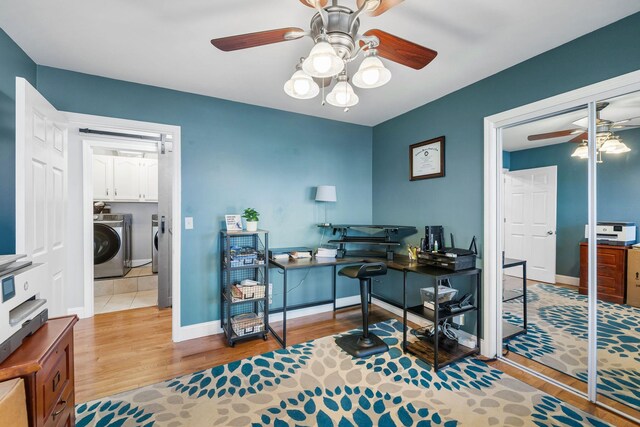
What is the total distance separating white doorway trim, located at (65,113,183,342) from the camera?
2500 millimetres

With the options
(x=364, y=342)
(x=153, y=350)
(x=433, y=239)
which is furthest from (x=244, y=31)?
(x=153, y=350)

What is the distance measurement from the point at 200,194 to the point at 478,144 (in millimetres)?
2739

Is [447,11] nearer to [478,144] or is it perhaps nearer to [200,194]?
[478,144]

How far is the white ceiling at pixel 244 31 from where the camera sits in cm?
164

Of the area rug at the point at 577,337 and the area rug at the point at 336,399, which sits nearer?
the area rug at the point at 336,399

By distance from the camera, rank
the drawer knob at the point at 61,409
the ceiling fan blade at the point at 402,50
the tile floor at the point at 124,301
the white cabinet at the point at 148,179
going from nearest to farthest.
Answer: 1. the drawer knob at the point at 61,409
2. the ceiling fan blade at the point at 402,50
3. the tile floor at the point at 124,301
4. the white cabinet at the point at 148,179

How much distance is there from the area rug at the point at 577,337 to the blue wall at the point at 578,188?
260 millimetres

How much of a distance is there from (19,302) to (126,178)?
4.56 meters

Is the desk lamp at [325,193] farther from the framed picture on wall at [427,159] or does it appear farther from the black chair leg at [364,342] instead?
the black chair leg at [364,342]

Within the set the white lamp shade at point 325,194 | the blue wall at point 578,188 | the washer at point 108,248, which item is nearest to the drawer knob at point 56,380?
the white lamp shade at point 325,194

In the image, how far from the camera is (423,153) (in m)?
3.14

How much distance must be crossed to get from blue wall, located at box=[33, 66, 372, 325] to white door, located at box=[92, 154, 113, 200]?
2.85m

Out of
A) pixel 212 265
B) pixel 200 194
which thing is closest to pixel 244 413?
pixel 212 265

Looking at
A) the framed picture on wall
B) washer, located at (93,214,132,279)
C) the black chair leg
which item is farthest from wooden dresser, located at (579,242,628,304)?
washer, located at (93,214,132,279)
